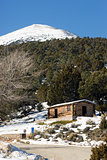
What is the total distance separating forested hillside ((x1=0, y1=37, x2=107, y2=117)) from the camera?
97.6ft

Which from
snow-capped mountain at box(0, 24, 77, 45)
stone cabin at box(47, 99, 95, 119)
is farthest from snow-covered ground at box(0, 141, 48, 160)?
snow-capped mountain at box(0, 24, 77, 45)

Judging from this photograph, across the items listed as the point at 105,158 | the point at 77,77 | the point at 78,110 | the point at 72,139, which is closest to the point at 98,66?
the point at 77,77

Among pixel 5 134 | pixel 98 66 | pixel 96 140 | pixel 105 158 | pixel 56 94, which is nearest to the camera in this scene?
pixel 105 158

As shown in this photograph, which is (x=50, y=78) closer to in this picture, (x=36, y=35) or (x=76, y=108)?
(x=76, y=108)

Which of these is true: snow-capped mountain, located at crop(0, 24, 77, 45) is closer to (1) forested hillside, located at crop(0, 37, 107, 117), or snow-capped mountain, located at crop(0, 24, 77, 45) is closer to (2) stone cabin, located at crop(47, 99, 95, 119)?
(1) forested hillside, located at crop(0, 37, 107, 117)

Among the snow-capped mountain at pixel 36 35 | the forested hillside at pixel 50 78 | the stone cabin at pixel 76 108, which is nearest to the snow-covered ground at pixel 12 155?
the forested hillside at pixel 50 78

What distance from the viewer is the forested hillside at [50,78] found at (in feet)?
97.6

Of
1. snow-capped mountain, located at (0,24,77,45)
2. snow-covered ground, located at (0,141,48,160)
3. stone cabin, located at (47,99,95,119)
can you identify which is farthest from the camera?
snow-capped mountain, located at (0,24,77,45)

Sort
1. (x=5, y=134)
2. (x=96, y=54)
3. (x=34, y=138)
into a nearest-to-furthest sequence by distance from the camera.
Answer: (x=34, y=138) → (x=5, y=134) → (x=96, y=54)

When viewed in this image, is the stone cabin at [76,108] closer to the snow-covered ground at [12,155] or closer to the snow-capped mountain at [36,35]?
the snow-covered ground at [12,155]

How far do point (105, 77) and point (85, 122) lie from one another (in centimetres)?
1774

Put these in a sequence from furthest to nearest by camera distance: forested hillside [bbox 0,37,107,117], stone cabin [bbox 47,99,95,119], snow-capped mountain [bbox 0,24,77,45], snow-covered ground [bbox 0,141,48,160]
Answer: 1. snow-capped mountain [bbox 0,24,77,45]
2. stone cabin [bbox 47,99,95,119]
3. forested hillside [bbox 0,37,107,117]
4. snow-covered ground [bbox 0,141,48,160]

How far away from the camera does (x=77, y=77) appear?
45.2 meters

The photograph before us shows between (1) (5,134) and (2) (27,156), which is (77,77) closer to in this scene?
(1) (5,134)
